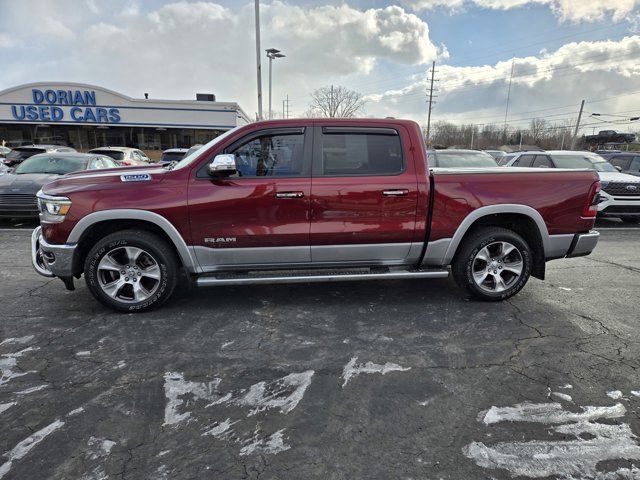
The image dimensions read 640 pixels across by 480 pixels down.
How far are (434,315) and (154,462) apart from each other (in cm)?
291

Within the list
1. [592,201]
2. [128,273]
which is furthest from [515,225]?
[128,273]

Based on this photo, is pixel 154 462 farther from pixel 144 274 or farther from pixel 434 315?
pixel 434 315

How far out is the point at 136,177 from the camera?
4.01m

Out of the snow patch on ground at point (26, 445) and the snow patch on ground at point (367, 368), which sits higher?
the snow patch on ground at point (367, 368)

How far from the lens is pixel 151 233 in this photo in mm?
4129

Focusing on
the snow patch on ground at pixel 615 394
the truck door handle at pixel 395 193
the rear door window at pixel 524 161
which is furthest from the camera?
the rear door window at pixel 524 161

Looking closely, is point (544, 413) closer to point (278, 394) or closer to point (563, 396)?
point (563, 396)

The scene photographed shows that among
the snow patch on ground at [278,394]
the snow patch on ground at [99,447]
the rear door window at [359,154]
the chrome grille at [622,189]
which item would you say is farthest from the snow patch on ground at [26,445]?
the chrome grille at [622,189]

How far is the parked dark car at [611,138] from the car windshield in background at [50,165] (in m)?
59.1

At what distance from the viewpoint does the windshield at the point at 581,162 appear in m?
10.4

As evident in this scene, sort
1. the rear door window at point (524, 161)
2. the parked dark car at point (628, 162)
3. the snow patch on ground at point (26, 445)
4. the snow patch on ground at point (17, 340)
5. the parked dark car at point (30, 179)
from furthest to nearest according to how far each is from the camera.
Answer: the parked dark car at point (628, 162) → the rear door window at point (524, 161) → the parked dark car at point (30, 179) → the snow patch on ground at point (17, 340) → the snow patch on ground at point (26, 445)

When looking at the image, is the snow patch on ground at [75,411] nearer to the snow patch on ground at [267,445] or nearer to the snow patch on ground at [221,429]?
the snow patch on ground at [221,429]

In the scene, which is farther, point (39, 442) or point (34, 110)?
point (34, 110)


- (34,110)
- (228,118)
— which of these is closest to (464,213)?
(228,118)
